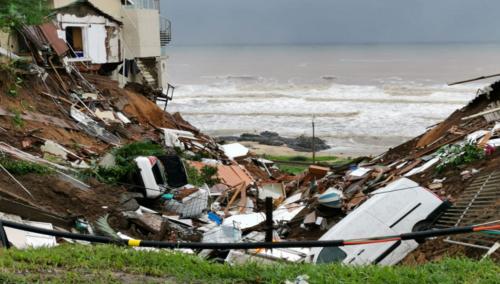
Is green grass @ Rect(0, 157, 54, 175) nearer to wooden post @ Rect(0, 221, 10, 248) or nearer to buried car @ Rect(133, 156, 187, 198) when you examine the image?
buried car @ Rect(133, 156, 187, 198)

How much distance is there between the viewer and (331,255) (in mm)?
7418

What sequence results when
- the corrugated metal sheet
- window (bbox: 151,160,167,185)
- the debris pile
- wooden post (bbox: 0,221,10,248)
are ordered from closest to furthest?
wooden post (bbox: 0,221,10,248), the corrugated metal sheet, the debris pile, window (bbox: 151,160,167,185)

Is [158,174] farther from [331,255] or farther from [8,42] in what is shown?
[8,42]

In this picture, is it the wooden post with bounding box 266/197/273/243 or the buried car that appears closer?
the wooden post with bounding box 266/197/273/243

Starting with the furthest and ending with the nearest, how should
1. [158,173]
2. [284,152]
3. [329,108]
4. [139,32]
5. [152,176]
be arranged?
[329,108], [284,152], [139,32], [158,173], [152,176]

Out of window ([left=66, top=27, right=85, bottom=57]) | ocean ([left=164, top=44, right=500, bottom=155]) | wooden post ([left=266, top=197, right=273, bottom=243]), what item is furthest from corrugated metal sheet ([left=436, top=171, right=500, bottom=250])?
ocean ([left=164, top=44, right=500, bottom=155])

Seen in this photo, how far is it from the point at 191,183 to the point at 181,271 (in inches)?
391

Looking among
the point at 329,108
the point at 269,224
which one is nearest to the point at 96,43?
the point at 269,224

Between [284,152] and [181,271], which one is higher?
[181,271]

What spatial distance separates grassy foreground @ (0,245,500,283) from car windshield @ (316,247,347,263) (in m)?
2.19

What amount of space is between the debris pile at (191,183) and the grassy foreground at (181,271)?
1.67 meters

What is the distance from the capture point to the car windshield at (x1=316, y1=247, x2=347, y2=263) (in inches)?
284

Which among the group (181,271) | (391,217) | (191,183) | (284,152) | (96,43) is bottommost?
(284,152)

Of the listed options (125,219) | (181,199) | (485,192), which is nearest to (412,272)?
(485,192)
